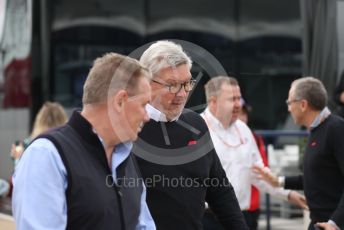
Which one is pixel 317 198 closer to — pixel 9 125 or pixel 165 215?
pixel 165 215

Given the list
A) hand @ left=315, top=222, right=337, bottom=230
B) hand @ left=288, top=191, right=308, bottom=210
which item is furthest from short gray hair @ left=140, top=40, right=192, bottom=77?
hand @ left=288, top=191, right=308, bottom=210

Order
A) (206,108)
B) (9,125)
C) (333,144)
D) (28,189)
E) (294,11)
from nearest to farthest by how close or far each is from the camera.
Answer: (28,189) → (333,144) → (206,108) → (294,11) → (9,125)

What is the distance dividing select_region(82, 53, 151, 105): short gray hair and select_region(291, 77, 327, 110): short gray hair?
2367 millimetres

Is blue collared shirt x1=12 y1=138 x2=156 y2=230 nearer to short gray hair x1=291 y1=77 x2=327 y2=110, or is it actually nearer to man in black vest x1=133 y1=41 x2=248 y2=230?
man in black vest x1=133 y1=41 x2=248 y2=230

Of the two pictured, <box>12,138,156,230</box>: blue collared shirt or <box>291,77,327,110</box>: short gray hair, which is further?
<box>291,77,327,110</box>: short gray hair

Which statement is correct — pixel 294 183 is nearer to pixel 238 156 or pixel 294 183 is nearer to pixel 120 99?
pixel 238 156

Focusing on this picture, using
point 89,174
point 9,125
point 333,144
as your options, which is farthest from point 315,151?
point 9,125

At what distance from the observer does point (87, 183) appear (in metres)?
2.41

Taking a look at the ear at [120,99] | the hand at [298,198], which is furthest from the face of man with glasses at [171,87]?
the hand at [298,198]

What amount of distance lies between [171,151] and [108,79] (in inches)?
37.9

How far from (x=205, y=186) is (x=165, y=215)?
0.87ft

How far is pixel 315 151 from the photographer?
450 cm

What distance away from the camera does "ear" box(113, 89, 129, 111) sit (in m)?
2.49

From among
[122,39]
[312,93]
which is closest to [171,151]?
[312,93]
